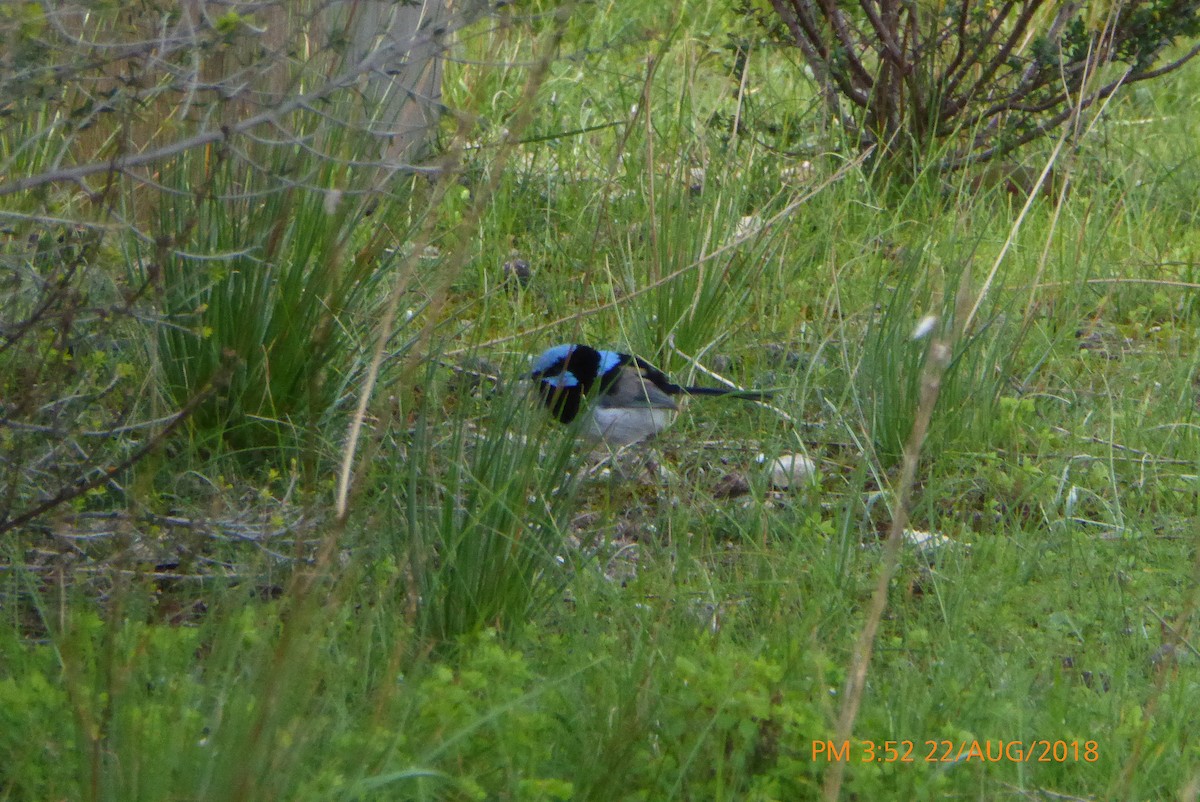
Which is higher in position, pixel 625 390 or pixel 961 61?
pixel 961 61

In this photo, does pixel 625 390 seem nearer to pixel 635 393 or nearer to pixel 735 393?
pixel 635 393

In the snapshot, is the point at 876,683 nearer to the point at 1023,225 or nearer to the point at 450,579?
the point at 450,579

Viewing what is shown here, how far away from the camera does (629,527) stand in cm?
327

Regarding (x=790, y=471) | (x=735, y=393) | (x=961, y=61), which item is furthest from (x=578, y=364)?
(x=961, y=61)

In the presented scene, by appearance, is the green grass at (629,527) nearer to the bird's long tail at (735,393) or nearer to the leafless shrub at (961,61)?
the bird's long tail at (735,393)

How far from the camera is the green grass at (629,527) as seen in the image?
1796mm

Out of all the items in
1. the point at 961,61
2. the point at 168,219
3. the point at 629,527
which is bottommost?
the point at 629,527

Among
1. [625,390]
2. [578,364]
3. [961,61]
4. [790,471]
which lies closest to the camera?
[790,471]

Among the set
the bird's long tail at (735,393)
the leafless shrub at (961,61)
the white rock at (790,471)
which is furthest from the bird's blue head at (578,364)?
the leafless shrub at (961,61)

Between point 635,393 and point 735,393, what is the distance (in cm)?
33

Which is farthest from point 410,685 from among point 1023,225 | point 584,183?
point 1023,225

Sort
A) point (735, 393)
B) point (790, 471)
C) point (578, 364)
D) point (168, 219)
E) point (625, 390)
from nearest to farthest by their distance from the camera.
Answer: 1. point (168, 219)
2. point (790, 471)
3. point (735, 393)
4. point (625, 390)
5. point (578, 364)

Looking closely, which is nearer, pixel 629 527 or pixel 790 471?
pixel 629 527

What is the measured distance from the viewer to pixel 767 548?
2996 mm
